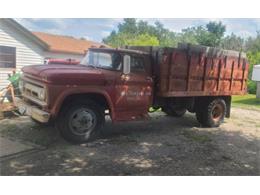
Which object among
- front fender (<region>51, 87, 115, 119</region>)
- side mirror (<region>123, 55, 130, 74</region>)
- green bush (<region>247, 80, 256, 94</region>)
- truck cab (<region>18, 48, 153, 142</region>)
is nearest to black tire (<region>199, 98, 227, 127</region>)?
truck cab (<region>18, 48, 153, 142</region>)

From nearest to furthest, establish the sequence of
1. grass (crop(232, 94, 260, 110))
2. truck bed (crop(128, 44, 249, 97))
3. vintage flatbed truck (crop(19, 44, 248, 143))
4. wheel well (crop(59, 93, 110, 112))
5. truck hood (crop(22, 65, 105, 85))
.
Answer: truck hood (crop(22, 65, 105, 85)), vintage flatbed truck (crop(19, 44, 248, 143)), wheel well (crop(59, 93, 110, 112)), truck bed (crop(128, 44, 249, 97)), grass (crop(232, 94, 260, 110))

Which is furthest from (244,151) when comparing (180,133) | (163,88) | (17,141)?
(17,141)

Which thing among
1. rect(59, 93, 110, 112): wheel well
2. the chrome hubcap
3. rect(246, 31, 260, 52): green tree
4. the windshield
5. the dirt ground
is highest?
rect(246, 31, 260, 52): green tree

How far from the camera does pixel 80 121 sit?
22.7ft

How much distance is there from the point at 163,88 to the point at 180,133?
1.44m

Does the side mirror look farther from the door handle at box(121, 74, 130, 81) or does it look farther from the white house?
the white house

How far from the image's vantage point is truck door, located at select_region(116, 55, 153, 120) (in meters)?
7.46

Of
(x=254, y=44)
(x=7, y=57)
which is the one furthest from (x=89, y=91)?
(x=254, y=44)

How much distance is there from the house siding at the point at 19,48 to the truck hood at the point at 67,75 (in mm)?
7613

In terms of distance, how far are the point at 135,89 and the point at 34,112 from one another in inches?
97.8

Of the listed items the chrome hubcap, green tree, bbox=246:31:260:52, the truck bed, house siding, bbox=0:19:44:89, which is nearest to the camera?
the chrome hubcap

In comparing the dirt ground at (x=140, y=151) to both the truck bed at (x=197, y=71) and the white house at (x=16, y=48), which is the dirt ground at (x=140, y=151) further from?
the white house at (x=16, y=48)

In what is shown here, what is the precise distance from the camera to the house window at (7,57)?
552 inches

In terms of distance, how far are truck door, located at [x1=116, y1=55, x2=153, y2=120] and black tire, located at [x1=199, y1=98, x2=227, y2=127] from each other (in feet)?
8.06
